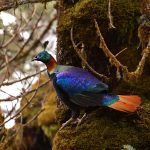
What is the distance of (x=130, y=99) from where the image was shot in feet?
10.9

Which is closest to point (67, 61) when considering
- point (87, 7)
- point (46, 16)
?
point (87, 7)

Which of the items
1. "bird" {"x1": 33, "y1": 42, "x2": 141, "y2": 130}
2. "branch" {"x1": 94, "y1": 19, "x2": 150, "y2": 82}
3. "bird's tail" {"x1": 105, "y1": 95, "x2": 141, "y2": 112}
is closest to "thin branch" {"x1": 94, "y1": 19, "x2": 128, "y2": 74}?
"branch" {"x1": 94, "y1": 19, "x2": 150, "y2": 82}

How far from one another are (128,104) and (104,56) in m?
0.66

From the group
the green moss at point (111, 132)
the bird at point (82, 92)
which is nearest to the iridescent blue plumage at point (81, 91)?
the bird at point (82, 92)

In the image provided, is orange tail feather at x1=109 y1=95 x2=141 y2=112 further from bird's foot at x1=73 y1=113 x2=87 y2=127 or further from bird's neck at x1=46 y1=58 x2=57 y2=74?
bird's neck at x1=46 y1=58 x2=57 y2=74

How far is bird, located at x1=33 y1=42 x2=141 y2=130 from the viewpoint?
3334 mm

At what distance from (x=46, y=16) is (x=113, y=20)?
4.68 m

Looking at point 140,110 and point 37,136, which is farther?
point 37,136

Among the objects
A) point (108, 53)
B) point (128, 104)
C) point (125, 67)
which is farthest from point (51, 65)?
point (128, 104)

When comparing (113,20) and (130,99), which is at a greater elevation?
(113,20)

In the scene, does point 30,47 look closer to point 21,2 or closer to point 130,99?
point 21,2

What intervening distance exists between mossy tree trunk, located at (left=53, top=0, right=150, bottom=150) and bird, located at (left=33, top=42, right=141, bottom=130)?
0.14 metres

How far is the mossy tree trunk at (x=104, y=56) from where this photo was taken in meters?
3.57

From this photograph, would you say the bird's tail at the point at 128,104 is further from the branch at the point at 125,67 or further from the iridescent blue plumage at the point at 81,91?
the branch at the point at 125,67
